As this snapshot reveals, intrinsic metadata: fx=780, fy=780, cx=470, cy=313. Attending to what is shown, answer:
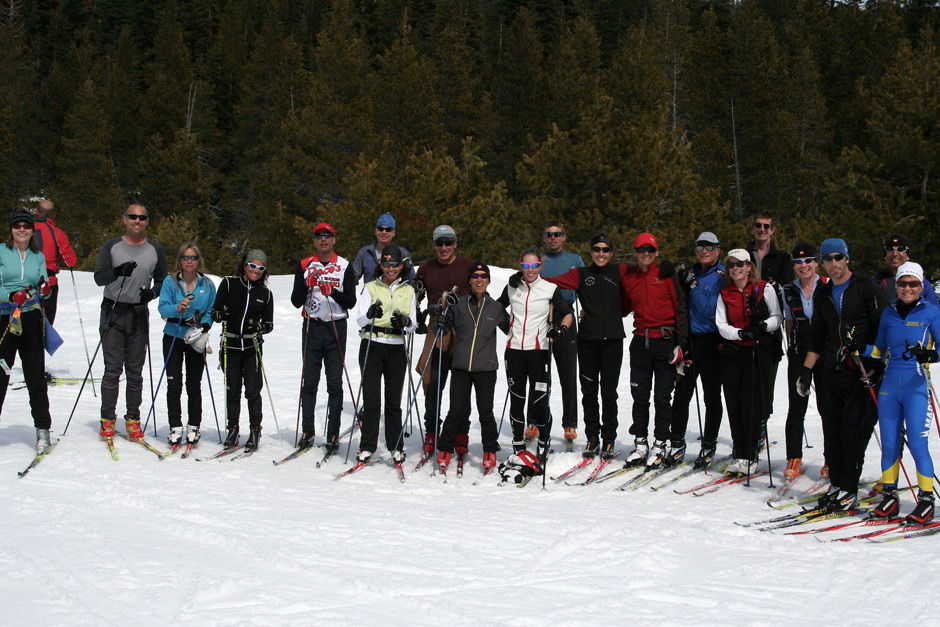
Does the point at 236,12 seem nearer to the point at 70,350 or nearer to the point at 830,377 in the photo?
the point at 70,350

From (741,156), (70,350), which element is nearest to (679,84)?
(741,156)

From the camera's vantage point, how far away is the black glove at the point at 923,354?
188 inches

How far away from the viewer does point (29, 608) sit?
3453mm

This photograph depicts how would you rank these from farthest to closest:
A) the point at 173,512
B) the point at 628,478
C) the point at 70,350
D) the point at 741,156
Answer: the point at 741,156 < the point at 70,350 < the point at 628,478 < the point at 173,512

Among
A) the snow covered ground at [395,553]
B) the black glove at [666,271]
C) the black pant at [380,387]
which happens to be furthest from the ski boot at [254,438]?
the black glove at [666,271]

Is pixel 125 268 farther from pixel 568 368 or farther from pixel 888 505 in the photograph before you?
pixel 888 505

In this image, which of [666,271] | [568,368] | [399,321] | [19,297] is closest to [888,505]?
[666,271]

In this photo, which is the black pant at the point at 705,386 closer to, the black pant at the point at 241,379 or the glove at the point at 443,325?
the glove at the point at 443,325

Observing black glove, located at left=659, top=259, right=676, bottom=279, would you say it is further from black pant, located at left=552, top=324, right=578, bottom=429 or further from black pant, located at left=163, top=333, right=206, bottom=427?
black pant, located at left=163, top=333, right=206, bottom=427

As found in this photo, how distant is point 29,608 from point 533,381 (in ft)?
13.0

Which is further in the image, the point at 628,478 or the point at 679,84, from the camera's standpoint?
the point at 679,84

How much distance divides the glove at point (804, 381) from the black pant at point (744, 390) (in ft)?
1.12

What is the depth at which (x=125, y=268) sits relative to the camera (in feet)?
20.2

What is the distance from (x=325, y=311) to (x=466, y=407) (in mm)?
1451
